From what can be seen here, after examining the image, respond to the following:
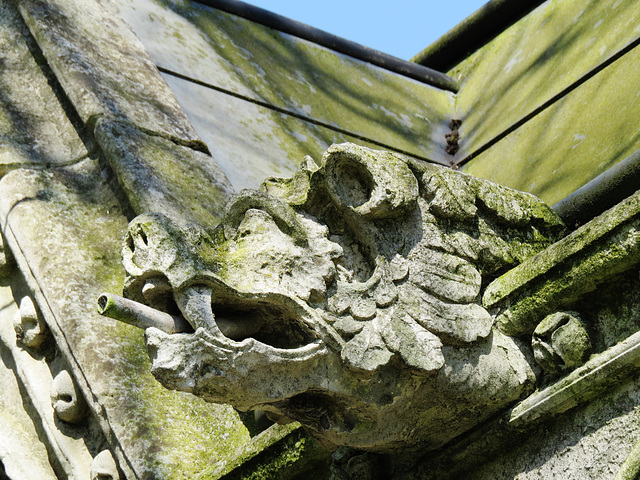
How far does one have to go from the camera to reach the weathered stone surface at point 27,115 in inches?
161

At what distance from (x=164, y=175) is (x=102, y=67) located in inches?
31.7

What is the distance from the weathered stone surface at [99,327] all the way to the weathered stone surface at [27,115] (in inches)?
4.7

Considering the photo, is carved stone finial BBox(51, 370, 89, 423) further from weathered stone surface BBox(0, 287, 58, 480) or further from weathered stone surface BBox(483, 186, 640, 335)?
weathered stone surface BBox(483, 186, 640, 335)

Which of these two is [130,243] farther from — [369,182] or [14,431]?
Answer: [14,431]

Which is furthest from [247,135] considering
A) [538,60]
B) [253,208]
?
[253,208]

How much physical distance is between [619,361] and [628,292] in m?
0.19

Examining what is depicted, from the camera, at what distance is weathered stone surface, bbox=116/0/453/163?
538 centimetres

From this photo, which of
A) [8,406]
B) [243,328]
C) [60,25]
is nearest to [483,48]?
[60,25]

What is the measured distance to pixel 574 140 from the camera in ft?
15.2

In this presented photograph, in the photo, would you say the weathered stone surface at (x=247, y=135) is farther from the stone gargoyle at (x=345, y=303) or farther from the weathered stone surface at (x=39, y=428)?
the stone gargoyle at (x=345, y=303)

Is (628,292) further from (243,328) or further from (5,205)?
(5,205)

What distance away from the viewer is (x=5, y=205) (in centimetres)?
386

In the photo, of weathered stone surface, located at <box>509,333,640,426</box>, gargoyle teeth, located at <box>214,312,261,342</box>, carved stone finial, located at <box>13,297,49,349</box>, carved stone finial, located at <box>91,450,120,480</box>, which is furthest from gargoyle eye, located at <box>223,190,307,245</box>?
carved stone finial, located at <box>13,297,49,349</box>

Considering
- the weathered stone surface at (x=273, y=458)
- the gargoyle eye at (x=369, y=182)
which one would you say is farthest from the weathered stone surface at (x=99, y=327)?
the gargoyle eye at (x=369, y=182)
